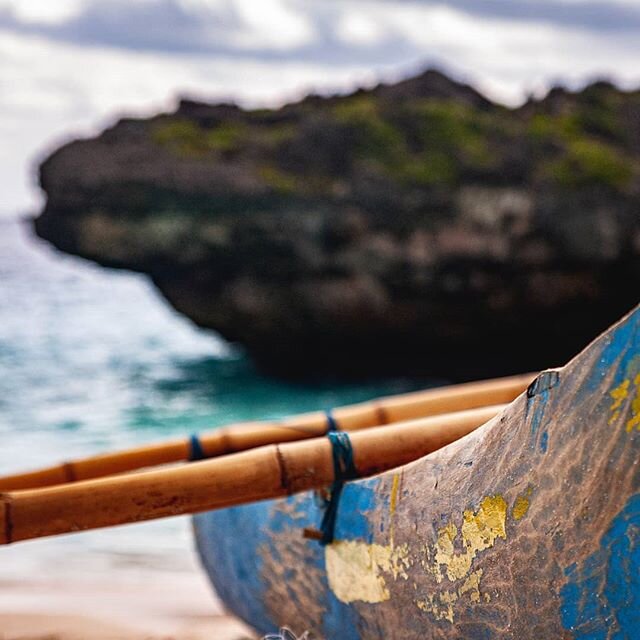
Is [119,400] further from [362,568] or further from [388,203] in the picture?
[362,568]

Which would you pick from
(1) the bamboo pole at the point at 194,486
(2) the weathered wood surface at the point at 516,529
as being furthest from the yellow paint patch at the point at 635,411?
(1) the bamboo pole at the point at 194,486

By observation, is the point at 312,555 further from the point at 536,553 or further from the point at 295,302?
the point at 295,302

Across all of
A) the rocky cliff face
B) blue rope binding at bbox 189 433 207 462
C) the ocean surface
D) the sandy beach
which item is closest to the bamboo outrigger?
blue rope binding at bbox 189 433 207 462

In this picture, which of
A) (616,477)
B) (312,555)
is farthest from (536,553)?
(312,555)

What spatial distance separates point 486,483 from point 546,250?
412 inches

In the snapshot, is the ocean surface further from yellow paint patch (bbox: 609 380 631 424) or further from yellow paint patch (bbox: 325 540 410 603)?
yellow paint patch (bbox: 609 380 631 424)

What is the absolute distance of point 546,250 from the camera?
39.6 feet

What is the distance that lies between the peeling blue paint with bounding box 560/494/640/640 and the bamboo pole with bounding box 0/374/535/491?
1887mm

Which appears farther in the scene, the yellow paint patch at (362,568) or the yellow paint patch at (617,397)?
the yellow paint patch at (362,568)

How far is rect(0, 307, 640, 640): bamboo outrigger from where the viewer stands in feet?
5.82

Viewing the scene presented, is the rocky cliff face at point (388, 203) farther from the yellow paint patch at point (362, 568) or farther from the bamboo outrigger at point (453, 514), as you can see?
the yellow paint patch at point (362, 568)

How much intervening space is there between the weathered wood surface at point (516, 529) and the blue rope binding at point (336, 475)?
34 mm

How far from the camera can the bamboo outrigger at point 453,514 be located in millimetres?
1775

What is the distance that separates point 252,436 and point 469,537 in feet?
5.44
